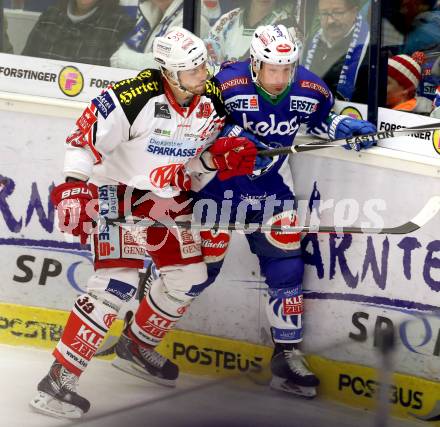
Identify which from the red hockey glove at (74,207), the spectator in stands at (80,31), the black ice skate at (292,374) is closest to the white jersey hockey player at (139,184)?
the red hockey glove at (74,207)

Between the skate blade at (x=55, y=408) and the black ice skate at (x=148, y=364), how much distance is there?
48cm

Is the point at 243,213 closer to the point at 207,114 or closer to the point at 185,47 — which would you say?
the point at 207,114

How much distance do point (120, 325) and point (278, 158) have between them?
120 cm

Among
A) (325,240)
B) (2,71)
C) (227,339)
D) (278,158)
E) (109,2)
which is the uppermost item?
(109,2)

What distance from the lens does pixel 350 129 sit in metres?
4.40

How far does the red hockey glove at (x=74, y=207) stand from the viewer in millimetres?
4148

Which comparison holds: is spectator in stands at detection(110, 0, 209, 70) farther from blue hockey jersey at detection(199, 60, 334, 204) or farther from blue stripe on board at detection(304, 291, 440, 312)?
blue stripe on board at detection(304, 291, 440, 312)

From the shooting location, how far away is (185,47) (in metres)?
4.26

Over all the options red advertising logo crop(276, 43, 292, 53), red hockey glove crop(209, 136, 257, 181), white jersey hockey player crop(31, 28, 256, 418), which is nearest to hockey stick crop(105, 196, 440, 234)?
white jersey hockey player crop(31, 28, 256, 418)

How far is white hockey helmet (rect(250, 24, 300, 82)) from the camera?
4316mm

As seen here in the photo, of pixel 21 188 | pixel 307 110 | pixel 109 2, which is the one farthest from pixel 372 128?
pixel 21 188

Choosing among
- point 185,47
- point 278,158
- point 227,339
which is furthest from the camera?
point 227,339

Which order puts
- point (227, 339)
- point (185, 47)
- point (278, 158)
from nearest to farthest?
point (185, 47) → point (278, 158) → point (227, 339)

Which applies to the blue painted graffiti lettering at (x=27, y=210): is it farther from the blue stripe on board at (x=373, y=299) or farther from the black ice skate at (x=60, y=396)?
the blue stripe on board at (x=373, y=299)
